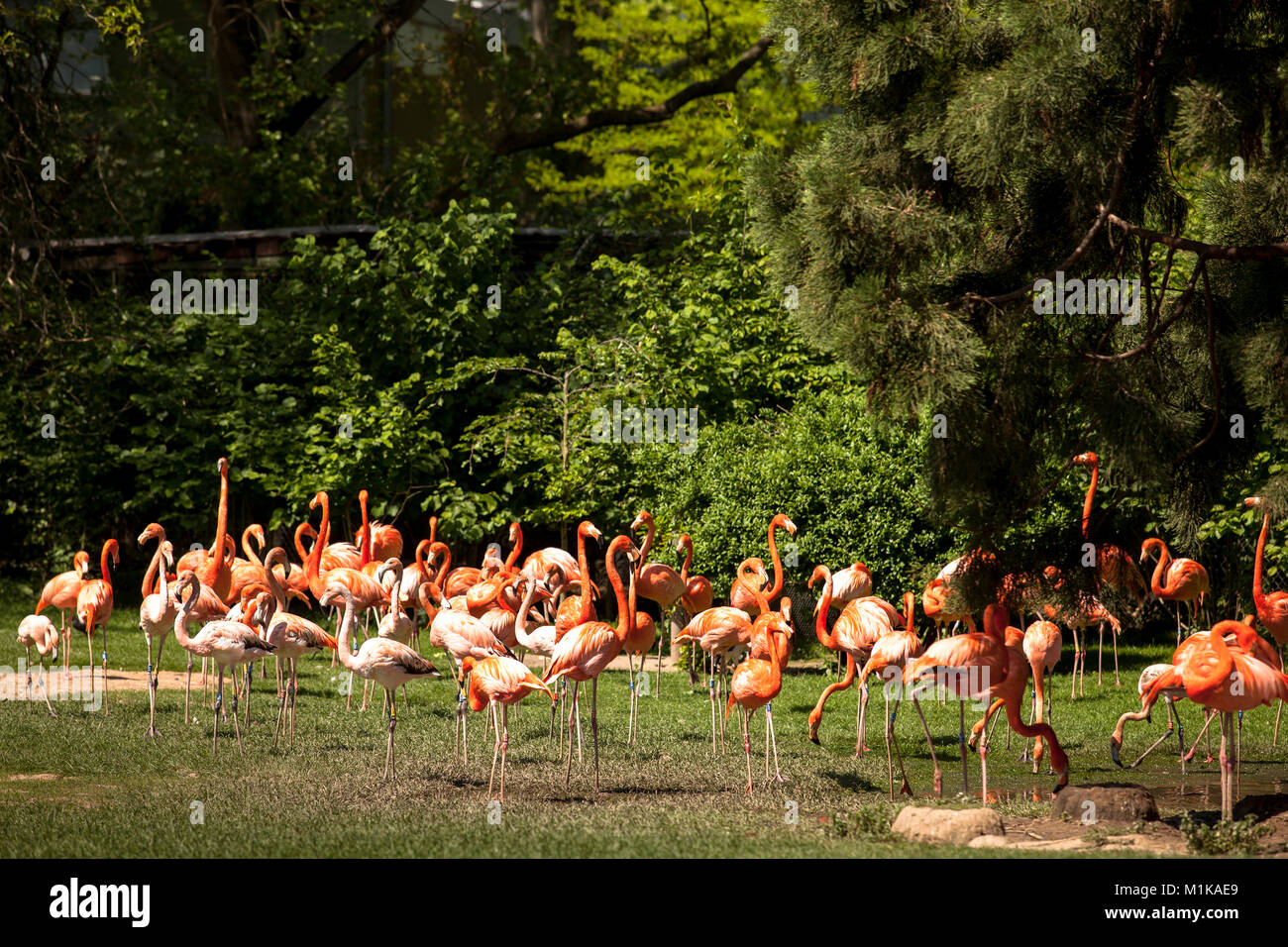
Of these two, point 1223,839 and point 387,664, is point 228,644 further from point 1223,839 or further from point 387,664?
point 1223,839

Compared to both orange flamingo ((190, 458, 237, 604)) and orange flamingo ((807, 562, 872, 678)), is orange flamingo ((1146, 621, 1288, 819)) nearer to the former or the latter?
orange flamingo ((807, 562, 872, 678))

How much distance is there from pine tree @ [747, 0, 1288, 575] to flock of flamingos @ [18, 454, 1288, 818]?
27.0 inches

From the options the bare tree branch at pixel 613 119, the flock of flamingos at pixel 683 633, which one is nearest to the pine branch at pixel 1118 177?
the flock of flamingos at pixel 683 633

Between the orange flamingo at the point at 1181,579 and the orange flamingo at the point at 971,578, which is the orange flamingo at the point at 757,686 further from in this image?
the orange flamingo at the point at 1181,579

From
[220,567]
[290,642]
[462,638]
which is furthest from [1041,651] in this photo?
[220,567]

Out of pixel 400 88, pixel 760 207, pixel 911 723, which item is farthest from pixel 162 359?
pixel 400 88

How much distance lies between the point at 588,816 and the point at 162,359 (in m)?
11.6

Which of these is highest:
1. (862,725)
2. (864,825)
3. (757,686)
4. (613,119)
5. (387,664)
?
(613,119)

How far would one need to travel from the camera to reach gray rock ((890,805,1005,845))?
20.6ft

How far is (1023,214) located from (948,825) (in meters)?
2.99

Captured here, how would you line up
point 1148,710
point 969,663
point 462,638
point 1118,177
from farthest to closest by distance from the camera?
point 462,638
point 1148,710
point 969,663
point 1118,177

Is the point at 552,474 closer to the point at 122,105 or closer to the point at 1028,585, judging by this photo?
the point at 1028,585

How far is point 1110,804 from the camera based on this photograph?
6.76 m

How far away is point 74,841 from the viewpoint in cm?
603
